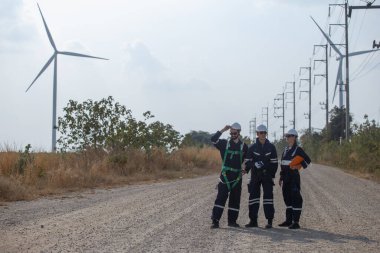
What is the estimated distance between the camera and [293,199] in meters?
12.4

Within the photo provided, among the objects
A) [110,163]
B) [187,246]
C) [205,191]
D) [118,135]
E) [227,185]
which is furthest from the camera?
[118,135]

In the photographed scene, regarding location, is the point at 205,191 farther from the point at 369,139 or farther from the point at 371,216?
the point at 369,139

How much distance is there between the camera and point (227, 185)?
12406 mm

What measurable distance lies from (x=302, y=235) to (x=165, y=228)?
2.45 m

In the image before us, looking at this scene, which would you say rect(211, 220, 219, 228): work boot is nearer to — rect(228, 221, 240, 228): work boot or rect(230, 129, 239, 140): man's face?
rect(228, 221, 240, 228): work boot

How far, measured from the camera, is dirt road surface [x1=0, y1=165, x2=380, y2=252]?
9.76 meters

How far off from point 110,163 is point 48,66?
706 inches

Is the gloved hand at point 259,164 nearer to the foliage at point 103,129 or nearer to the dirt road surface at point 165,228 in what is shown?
the dirt road surface at point 165,228

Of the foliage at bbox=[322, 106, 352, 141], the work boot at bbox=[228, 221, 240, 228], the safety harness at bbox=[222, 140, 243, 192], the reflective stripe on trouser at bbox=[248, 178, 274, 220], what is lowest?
the work boot at bbox=[228, 221, 240, 228]

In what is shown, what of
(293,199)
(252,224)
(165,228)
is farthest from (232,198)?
(165,228)

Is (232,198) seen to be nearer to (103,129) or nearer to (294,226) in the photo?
(294,226)

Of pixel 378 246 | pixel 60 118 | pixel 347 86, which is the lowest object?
pixel 378 246

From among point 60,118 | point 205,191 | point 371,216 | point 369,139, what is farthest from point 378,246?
point 369,139

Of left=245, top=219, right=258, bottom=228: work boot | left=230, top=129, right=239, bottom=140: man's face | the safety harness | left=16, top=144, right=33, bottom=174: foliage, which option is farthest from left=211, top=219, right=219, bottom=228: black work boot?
left=16, top=144, right=33, bottom=174: foliage
